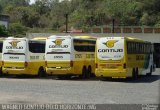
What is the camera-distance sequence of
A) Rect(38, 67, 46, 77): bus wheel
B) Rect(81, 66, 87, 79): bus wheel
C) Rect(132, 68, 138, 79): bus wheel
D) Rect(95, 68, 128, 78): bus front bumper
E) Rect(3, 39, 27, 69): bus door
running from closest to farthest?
1. Rect(95, 68, 128, 78): bus front bumper
2. Rect(132, 68, 138, 79): bus wheel
3. Rect(3, 39, 27, 69): bus door
4. Rect(81, 66, 87, 79): bus wheel
5. Rect(38, 67, 46, 77): bus wheel

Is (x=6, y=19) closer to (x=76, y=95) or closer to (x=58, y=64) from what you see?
(x=58, y=64)

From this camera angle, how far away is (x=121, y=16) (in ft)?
326

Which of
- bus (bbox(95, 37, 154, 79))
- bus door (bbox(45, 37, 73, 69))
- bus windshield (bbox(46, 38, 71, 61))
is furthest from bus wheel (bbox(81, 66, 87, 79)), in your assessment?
bus (bbox(95, 37, 154, 79))

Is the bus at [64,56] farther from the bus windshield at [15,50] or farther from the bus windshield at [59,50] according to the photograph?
the bus windshield at [15,50]

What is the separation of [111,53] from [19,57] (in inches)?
250

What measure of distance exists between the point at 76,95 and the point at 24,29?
78.2m

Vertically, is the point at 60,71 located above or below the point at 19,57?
below

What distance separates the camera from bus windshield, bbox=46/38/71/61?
91.5 feet

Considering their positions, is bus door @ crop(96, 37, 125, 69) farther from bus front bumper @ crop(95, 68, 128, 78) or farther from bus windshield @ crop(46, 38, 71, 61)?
bus windshield @ crop(46, 38, 71, 61)

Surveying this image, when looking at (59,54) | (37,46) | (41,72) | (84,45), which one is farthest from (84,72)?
(37,46)

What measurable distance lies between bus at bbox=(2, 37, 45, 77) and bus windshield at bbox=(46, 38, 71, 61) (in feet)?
5.96

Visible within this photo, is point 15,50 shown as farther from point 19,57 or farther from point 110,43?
point 110,43

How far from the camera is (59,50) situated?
2798cm

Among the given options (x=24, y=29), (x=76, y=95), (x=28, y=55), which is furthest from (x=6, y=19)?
(x=76, y=95)
